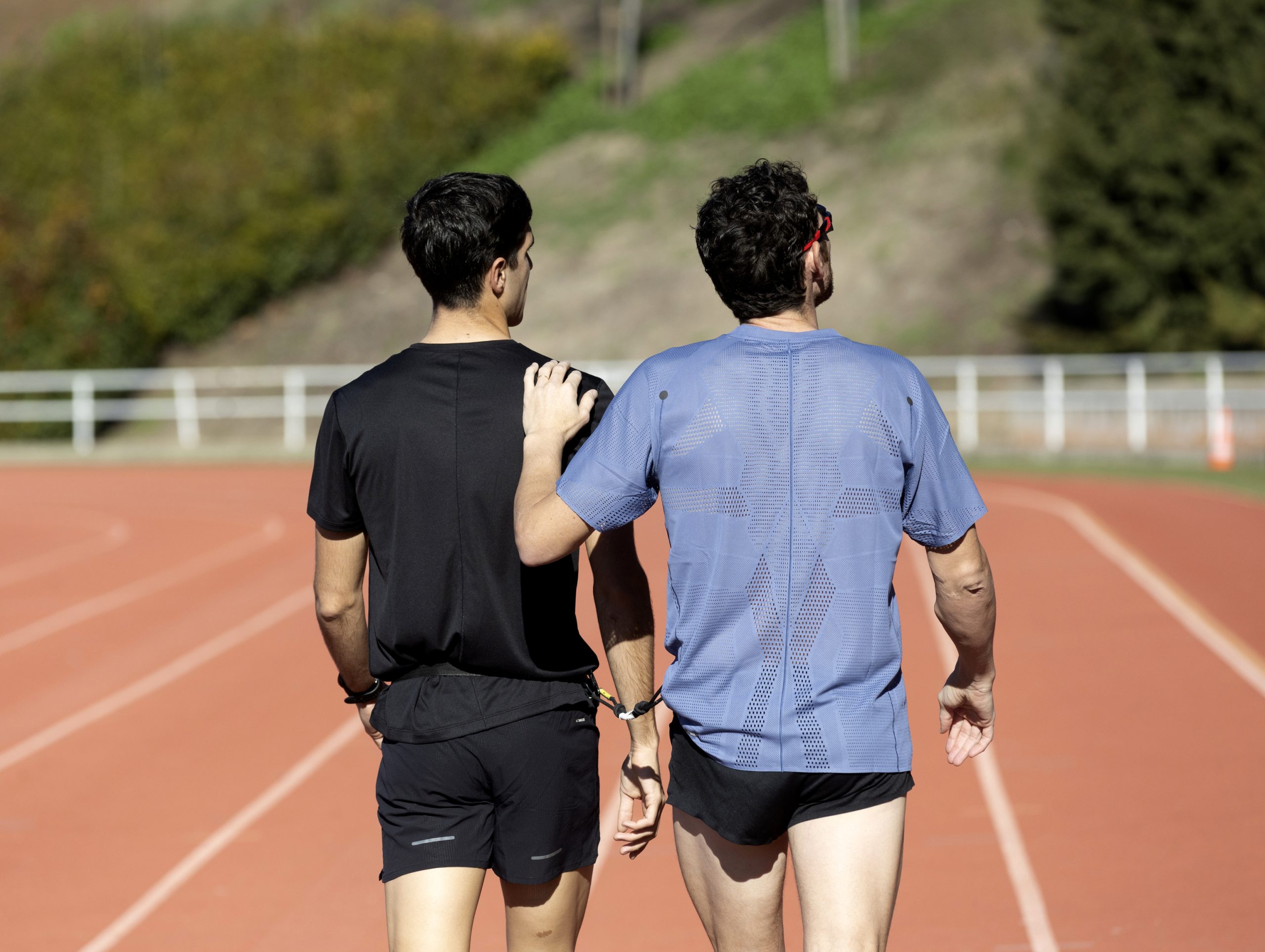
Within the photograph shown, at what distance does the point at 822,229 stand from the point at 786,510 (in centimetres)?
55

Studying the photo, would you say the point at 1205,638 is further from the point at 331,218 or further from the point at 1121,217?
the point at 331,218

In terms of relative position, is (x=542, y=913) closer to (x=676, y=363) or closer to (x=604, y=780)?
(x=676, y=363)

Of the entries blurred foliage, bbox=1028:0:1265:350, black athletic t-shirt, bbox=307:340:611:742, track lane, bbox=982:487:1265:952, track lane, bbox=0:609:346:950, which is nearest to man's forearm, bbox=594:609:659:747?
black athletic t-shirt, bbox=307:340:611:742

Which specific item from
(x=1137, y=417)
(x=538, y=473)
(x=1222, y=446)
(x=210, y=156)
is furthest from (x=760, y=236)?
(x=210, y=156)

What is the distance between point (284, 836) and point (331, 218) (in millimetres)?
34282

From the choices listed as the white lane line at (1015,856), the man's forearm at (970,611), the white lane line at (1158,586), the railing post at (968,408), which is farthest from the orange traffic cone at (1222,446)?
the man's forearm at (970,611)

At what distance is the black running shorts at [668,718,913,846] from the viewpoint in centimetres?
257

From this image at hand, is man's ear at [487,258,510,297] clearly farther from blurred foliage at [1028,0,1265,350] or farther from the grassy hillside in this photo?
the grassy hillside

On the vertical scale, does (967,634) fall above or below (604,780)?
above

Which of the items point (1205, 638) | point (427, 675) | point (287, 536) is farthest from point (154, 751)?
point (287, 536)

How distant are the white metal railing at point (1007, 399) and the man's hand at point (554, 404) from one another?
57.8 feet

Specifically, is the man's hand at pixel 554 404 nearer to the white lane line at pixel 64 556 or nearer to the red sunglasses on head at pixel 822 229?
the red sunglasses on head at pixel 822 229

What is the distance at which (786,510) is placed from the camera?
2.56 m

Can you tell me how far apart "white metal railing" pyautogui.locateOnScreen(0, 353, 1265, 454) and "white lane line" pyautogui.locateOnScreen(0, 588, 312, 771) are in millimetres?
9579
